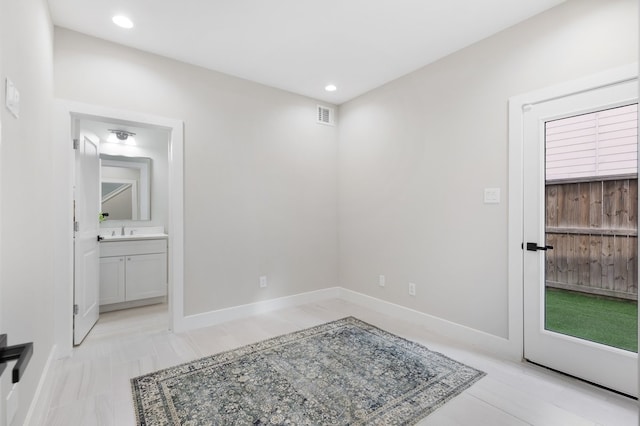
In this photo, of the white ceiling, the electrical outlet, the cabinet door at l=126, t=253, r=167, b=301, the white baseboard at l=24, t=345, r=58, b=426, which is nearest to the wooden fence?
the electrical outlet

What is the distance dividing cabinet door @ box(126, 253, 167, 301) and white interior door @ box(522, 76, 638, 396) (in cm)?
412

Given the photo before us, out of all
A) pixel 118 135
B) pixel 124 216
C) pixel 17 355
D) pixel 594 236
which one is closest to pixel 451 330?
pixel 594 236

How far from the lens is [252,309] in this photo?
371 centimetres

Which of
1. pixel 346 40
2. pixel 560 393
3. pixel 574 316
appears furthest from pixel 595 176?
pixel 346 40

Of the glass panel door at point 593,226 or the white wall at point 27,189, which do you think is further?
the glass panel door at point 593,226

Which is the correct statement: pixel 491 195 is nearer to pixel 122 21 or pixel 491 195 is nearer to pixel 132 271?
pixel 122 21

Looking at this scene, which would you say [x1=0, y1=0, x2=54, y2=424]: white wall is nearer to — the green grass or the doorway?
the doorway

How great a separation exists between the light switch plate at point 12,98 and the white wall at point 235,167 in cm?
144

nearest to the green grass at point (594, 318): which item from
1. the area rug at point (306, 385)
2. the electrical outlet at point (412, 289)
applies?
the area rug at point (306, 385)

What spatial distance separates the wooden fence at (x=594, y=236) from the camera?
2.09m

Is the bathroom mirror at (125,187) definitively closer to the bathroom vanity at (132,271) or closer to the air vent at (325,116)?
the bathroom vanity at (132,271)

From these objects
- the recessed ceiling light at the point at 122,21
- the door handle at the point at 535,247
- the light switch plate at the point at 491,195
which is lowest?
the door handle at the point at 535,247

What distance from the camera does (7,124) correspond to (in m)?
1.37

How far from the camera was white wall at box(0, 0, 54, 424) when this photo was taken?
1.33 metres
